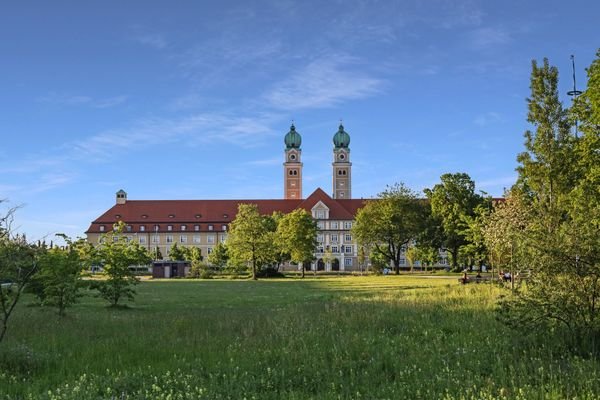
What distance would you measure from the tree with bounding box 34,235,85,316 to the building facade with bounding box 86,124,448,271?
11014 cm

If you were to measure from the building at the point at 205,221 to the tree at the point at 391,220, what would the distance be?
148 feet

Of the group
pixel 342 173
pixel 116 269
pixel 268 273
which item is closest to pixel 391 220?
pixel 268 273

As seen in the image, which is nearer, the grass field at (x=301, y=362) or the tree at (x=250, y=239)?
the grass field at (x=301, y=362)

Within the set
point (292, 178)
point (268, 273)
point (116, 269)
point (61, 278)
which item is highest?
point (292, 178)

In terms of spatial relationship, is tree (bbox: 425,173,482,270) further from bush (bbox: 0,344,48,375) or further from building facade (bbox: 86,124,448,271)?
bush (bbox: 0,344,48,375)

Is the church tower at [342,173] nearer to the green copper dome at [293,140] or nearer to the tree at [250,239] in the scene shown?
the green copper dome at [293,140]

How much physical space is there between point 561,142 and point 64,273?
1308 inches

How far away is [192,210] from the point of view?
466 ft

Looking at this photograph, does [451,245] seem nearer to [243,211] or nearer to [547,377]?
[243,211]

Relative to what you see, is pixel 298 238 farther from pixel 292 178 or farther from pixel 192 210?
pixel 292 178

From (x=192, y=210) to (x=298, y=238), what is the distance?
6691 cm

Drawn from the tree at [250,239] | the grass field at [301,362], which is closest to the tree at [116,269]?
the grass field at [301,362]

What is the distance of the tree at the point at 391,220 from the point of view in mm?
82750

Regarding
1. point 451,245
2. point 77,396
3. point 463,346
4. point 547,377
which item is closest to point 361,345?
point 463,346
